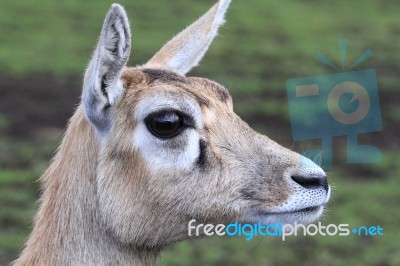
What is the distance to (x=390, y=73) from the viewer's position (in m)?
17.4

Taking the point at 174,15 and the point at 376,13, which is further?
the point at 376,13

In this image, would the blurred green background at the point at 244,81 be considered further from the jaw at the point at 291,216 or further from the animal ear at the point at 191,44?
the jaw at the point at 291,216

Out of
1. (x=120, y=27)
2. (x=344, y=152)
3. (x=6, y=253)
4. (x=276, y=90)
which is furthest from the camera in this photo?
(x=276, y=90)

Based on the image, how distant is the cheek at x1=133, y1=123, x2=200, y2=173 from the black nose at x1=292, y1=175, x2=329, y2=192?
54 cm

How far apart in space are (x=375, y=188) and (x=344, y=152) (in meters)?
1.44

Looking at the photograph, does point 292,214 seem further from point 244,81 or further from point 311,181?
point 244,81

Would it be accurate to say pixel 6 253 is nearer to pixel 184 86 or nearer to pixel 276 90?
pixel 184 86

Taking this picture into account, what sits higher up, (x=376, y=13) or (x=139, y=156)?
(x=376, y=13)

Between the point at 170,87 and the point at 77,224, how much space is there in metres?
0.88

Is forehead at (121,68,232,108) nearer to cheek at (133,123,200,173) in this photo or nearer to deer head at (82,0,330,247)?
deer head at (82,0,330,247)

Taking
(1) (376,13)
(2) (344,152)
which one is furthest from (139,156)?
(1) (376,13)

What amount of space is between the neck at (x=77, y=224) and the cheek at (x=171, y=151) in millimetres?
305

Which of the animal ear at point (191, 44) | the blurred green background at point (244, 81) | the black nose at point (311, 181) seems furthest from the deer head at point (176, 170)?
the blurred green background at point (244, 81)

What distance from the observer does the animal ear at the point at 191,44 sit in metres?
6.02
